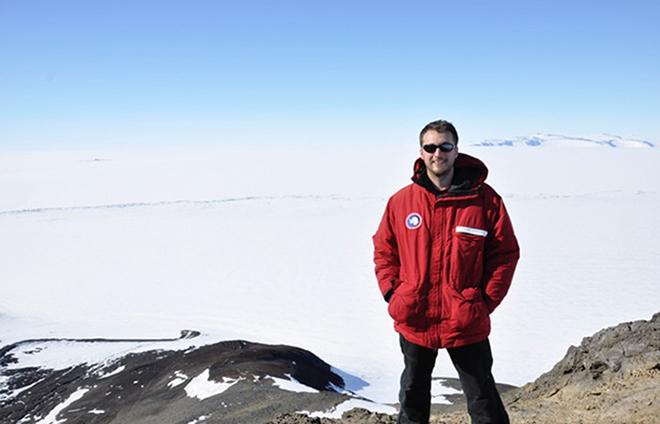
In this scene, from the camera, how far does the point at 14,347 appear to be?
23266mm

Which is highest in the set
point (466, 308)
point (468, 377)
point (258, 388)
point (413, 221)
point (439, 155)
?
point (439, 155)

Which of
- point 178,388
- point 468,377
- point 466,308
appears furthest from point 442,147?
point 178,388

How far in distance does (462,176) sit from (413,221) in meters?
0.40

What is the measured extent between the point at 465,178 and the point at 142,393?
1331 cm

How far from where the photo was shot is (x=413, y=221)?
10.5 ft

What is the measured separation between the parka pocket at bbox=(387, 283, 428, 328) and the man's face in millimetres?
728

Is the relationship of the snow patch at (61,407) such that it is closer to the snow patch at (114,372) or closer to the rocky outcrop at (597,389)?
the snow patch at (114,372)

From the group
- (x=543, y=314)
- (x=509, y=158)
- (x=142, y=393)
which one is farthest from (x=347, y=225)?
(x=509, y=158)

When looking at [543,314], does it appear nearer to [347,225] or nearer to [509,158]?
[347,225]

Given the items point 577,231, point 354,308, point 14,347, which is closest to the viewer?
point 14,347

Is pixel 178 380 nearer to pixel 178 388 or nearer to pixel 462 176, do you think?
pixel 178 388

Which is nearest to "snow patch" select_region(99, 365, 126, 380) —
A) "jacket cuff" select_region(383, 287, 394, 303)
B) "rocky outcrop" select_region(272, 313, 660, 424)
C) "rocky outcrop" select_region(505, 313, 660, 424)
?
"rocky outcrop" select_region(272, 313, 660, 424)

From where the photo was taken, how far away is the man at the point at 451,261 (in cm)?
307

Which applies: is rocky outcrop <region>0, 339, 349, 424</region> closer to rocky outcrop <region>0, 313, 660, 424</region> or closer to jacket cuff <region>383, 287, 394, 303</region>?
rocky outcrop <region>0, 313, 660, 424</region>
